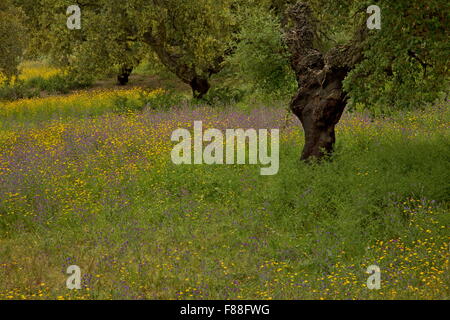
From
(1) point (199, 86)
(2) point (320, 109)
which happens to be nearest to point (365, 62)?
(2) point (320, 109)

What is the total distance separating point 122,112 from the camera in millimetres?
21688

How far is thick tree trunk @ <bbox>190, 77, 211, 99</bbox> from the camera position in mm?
24453

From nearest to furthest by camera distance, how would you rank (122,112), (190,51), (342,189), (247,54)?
(342,189)
(247,54)
(122,112)
(190,51)

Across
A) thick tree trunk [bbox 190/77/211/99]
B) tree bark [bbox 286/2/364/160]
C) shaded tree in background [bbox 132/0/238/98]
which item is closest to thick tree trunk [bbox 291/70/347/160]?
tree bark [bbox 286/2/364/160]

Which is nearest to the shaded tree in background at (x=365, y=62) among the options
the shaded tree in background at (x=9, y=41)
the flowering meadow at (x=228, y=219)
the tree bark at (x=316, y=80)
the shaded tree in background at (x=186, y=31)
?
the tree bark at (x=316, y=80)

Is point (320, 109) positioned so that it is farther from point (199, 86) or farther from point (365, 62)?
point (199, 86)

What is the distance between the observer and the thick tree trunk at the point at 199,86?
24.5m

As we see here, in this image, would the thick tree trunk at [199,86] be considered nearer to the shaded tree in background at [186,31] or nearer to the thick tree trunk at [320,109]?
the shaded tree in background at [186,31]

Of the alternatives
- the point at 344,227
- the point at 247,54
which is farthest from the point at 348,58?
the point at 344,227

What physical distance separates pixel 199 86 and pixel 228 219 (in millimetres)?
14758

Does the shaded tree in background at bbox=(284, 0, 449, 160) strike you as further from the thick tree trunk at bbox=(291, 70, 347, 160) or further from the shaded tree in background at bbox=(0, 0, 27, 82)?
the shaded tree in background at bbox=(0, 0, 27, 82)

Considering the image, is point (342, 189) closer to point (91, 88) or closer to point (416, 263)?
point (416, 263)

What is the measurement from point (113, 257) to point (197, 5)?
1515cm

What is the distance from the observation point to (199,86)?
24844mm
